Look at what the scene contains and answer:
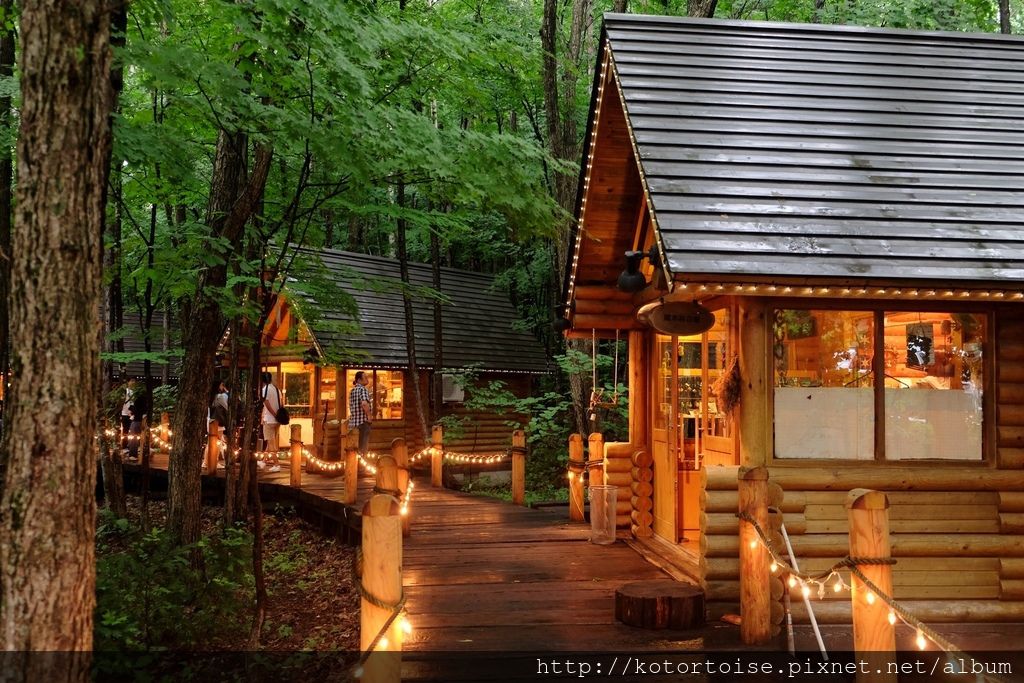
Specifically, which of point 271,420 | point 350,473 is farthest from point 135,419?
point 350,473

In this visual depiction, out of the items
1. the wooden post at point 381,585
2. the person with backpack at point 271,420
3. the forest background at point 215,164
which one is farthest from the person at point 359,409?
the wooden post at point 381,585

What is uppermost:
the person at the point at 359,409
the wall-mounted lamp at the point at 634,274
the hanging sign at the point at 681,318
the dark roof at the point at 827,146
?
the dark roof at the point at 827,146

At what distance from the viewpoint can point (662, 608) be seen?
252 inches

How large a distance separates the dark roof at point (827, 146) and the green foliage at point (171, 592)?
611 cm

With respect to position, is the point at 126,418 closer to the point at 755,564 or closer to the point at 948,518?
the point at 755,564

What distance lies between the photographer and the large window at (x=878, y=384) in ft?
24.5

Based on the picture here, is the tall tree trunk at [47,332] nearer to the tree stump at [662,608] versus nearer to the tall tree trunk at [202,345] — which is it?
the tree stump at [662,608]

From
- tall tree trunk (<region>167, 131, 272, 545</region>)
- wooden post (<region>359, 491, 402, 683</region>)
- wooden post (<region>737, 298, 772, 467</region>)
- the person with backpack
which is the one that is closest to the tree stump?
wooden post (<region>737, 298, 772, 467</region>)

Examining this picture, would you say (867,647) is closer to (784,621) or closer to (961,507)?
(784,621)

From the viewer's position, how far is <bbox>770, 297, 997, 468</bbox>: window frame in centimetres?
741

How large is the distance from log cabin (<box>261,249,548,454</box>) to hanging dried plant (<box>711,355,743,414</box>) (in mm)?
12710

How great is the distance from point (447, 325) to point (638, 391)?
1454 centimetres

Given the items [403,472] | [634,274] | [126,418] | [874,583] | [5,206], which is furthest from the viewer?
[126,418]

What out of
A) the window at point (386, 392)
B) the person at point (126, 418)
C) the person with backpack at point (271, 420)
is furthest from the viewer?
the window at point (386, 392)
